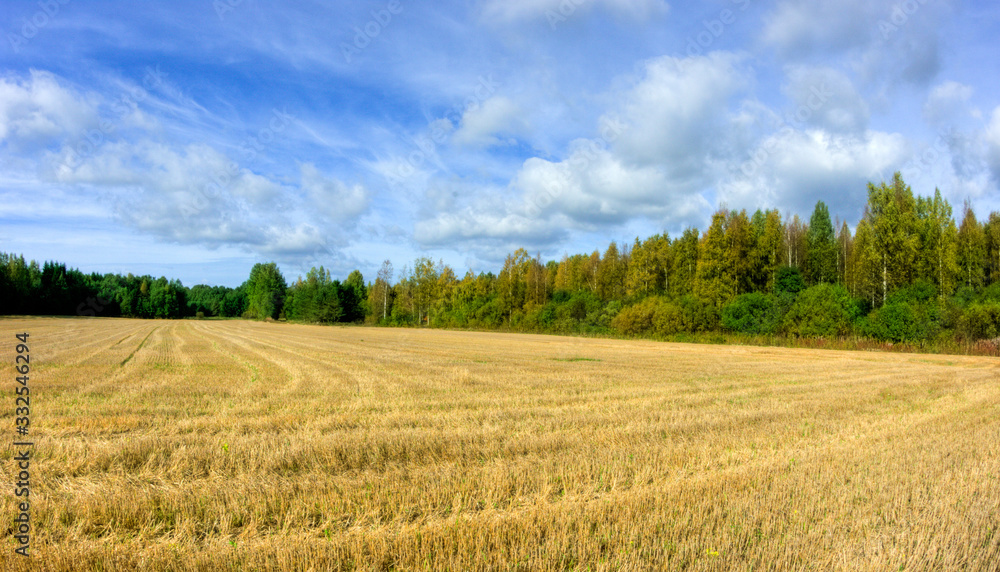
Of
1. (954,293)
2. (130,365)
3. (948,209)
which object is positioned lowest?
(130,365)

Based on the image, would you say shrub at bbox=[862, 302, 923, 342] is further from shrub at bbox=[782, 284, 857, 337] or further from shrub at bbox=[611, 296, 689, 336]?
shrub at bbox=[611, 296, 689, 336]

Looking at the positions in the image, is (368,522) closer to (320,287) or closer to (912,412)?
(912,412)

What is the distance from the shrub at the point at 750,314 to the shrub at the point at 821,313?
2192 millimetres

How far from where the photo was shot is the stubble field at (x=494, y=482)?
4629 mm

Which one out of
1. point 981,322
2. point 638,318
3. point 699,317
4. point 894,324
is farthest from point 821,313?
point 638,318

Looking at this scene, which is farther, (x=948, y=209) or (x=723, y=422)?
(x=948, y=209)

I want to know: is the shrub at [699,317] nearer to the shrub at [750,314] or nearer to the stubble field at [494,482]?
the shrub at [750,314]

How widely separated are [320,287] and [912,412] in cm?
11992

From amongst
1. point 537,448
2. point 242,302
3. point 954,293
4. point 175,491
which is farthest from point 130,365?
point 242,302

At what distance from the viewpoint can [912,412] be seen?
1284 cm

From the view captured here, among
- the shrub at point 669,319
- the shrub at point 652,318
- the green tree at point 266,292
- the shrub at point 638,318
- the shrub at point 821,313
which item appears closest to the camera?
the shrub at point 821,313

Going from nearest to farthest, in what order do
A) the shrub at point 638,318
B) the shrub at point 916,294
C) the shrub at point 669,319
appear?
the shrub at point 916,294, the shrub at point 669,319, the shrub at point 638,318

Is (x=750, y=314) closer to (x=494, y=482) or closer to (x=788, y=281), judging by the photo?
(x=788, y=281)

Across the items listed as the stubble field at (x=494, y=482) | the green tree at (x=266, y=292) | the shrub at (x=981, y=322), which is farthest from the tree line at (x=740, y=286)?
the stubble field at (x=494, y=482)
